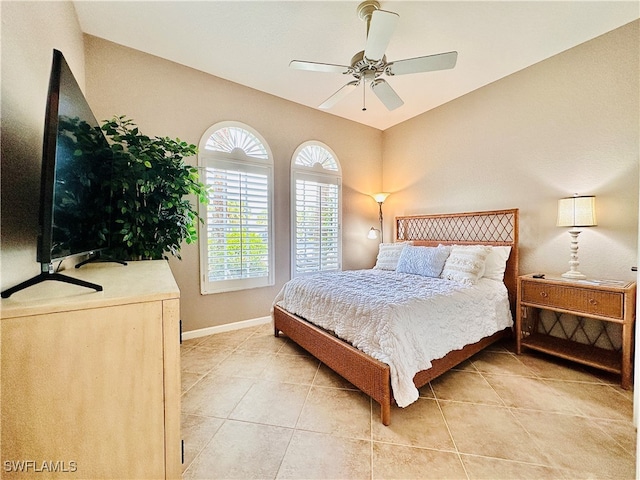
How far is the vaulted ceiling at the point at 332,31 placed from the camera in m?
2.06

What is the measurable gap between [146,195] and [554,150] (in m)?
3.94

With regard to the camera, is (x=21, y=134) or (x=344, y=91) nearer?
(x=21, y=134)

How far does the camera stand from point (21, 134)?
99 cm

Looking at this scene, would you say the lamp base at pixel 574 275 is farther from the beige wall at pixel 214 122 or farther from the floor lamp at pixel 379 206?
the beige wall at pixel 214 122

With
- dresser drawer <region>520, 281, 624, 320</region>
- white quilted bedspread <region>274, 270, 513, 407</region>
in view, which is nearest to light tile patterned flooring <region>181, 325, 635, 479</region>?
white quilted bedspread <region>274, 270, 513, 407</region>

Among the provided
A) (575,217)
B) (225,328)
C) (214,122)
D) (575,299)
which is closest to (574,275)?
(575,299)

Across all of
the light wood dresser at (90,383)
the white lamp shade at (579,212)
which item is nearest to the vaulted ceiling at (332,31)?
the white lamp shade at (579,212)

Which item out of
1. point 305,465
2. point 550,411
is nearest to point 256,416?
point 305,465

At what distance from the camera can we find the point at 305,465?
137cm

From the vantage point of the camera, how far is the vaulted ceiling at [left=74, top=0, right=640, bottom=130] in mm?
2062

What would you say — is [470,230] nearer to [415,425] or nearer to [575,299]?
[575,299]

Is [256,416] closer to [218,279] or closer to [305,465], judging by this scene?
[305,465]

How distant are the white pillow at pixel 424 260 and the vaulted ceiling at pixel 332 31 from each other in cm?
207

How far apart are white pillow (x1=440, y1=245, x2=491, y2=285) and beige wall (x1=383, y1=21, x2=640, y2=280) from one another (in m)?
0.68
